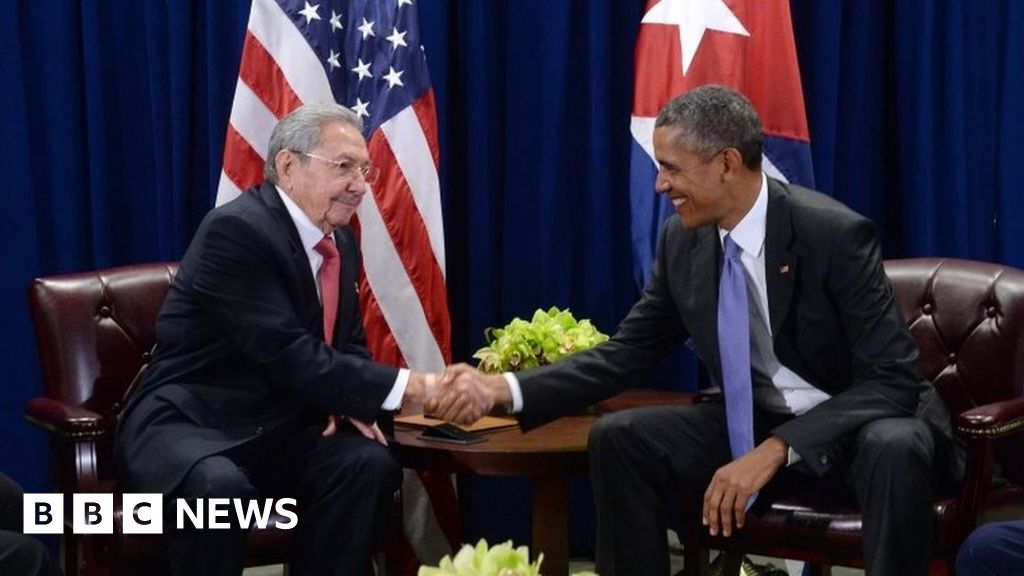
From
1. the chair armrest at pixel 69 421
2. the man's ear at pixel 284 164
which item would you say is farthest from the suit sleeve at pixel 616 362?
the chair armrest at pixel 69 421

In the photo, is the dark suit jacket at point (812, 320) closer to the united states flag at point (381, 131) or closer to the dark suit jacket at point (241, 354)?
the dark suit jacket at point (241, 354)

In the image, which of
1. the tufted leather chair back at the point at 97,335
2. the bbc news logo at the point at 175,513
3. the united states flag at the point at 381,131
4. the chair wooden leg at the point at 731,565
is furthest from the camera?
the united states flag at the point at 381,131

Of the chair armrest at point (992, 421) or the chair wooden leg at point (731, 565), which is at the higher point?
the chair armrest at point (992, 421)

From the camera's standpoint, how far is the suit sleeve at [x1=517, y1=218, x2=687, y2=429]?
397cm

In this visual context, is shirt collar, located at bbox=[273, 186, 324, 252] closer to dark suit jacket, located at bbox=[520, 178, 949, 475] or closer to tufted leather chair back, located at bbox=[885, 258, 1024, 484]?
dark suit jacket, located at bbox=[520, 178, 949, 475]

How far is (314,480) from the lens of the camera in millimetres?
3789

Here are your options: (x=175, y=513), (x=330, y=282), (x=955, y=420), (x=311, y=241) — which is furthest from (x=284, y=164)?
(x=955, y=420)

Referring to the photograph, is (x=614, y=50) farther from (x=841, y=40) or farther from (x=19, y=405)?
(x=19, y=405)

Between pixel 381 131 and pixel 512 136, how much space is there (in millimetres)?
633

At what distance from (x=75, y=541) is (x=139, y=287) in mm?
823

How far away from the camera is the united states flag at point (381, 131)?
4.65 meters

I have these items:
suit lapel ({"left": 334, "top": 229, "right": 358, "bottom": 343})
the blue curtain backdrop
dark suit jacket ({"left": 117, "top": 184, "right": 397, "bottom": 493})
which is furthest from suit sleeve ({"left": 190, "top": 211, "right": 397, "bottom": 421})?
the blue curtain backdrop

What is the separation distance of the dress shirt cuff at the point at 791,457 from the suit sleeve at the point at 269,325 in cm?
102

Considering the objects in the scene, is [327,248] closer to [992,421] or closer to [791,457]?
[791,457]
